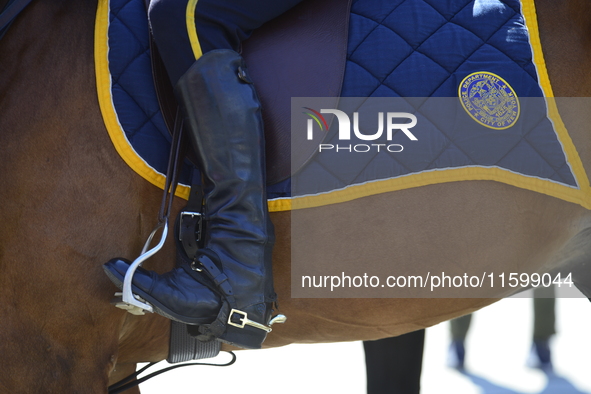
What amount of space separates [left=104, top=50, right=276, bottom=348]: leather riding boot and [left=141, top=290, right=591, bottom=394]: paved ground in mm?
2298

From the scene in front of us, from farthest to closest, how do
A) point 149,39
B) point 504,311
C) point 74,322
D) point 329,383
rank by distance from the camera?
point 504,311
point 329,383
point 149,39
point 74,322

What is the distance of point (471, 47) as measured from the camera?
154 centimetres

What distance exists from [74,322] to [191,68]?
65cm

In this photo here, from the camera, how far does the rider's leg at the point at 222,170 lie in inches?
54.0

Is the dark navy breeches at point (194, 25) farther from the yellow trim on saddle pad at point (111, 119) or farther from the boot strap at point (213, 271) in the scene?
the boot strap at point (213, 271)

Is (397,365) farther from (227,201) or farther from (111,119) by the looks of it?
(111,119)

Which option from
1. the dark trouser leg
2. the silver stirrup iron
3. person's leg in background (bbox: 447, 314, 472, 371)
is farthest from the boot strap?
person's leg in background (bbox: 447, 314, 472, 371)

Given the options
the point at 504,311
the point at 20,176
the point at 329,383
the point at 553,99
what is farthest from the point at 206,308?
the point at 504,311

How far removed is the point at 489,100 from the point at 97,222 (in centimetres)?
102

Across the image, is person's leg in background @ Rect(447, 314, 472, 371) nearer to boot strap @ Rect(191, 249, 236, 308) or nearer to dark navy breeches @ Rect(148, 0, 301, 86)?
boot strap @ Rect(191, 249, 236, 308)

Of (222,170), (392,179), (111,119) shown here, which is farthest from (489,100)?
(111,119)

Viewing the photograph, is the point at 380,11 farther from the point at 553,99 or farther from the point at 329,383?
the point at 329,383

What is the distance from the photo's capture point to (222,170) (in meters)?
1.38

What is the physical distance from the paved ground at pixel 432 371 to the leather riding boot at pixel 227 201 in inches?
90.5
